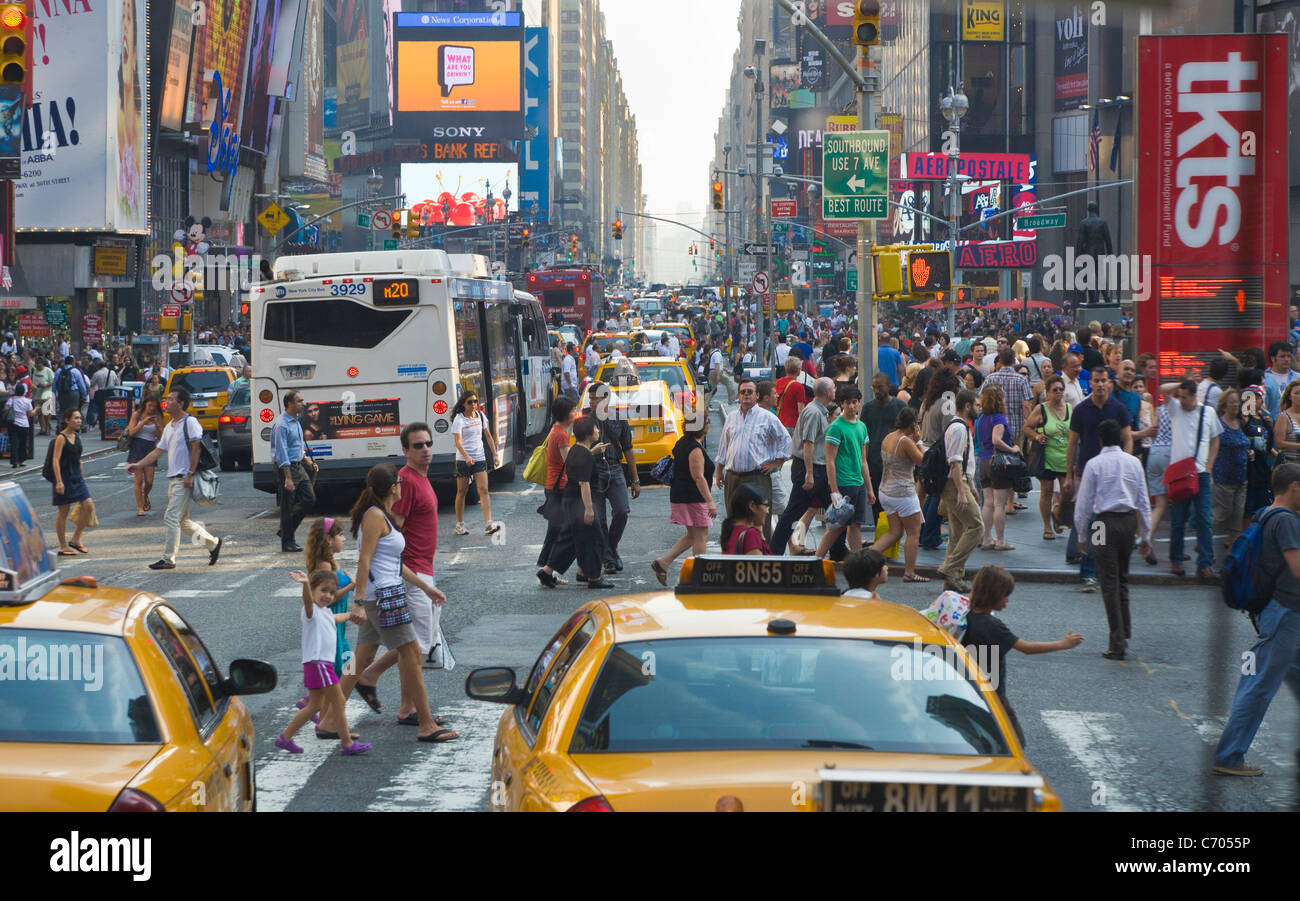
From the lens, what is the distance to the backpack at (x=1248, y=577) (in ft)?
26.6

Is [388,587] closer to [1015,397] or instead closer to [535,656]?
[535,656]

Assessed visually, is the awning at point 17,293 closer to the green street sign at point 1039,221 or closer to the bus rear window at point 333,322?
the green street sign at point 1039,221

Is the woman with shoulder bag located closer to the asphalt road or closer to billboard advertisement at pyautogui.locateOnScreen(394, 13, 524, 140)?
the asphalt road

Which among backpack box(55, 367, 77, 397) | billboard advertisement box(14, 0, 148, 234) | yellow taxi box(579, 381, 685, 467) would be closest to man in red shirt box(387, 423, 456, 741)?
yellow taxi box(579, 381, 685, 467)

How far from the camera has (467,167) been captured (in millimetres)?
141250

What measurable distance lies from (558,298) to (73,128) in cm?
2447

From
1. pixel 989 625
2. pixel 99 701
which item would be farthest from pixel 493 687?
pixel 989 625

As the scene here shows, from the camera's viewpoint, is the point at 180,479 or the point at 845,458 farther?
the point at 180,479

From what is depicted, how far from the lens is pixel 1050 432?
16.5 meters

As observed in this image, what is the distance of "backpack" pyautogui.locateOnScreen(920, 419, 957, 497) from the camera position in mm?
14156

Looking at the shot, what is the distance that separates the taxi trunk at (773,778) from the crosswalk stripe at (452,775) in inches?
131

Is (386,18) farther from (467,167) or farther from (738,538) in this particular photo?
(738,538)

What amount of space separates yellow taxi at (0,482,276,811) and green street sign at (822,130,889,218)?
49.0 feet
